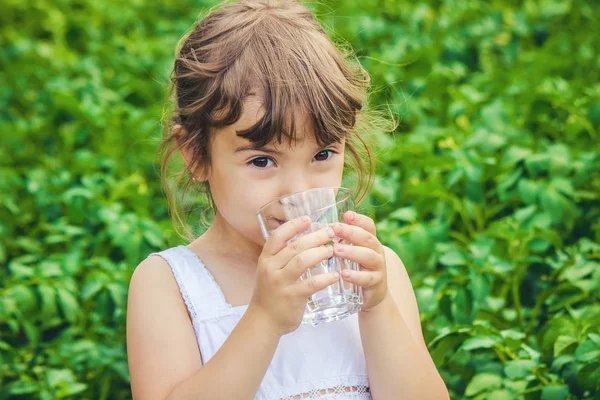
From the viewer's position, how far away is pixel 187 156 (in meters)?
2.47

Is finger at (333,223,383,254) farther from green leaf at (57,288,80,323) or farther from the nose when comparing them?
green leaf at (57,288,80,323)

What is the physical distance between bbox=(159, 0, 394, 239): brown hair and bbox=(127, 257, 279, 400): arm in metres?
0.35

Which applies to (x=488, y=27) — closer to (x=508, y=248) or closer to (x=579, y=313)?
(x=508, y=248)

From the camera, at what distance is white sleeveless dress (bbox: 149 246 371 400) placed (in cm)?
226

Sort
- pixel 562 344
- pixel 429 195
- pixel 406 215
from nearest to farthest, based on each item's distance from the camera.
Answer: pixel 562 344 < pixel 406 215 < pixel 429 195

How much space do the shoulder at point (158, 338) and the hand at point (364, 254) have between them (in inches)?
18.2

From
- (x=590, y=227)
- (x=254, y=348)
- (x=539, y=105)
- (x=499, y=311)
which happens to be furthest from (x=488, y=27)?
(x=254, y=348)

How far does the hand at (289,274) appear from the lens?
195 cm

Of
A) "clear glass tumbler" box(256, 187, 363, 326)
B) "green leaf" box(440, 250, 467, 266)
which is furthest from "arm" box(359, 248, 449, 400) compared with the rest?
"green leaf" box(440, 250, 467, 266)

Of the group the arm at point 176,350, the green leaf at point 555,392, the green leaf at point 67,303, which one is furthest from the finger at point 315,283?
the green leaf at point 67,303

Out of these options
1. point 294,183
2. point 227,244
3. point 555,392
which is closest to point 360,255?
point 294,183

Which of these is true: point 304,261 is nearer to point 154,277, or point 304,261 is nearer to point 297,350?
point 297,350

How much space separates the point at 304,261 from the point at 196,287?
520 millimetres

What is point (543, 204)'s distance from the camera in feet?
11.1
